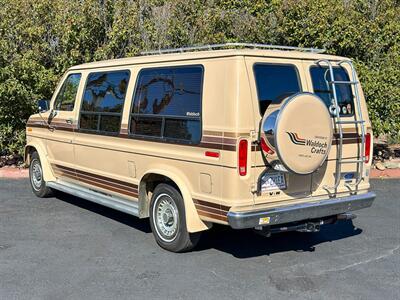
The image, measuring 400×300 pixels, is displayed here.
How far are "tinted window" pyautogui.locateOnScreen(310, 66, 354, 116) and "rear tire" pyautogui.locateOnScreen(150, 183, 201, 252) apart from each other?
1.89 m

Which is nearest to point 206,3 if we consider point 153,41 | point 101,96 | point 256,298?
point 153,41

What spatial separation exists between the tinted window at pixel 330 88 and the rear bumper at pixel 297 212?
0.98 meters

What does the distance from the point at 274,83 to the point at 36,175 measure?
4959 mm

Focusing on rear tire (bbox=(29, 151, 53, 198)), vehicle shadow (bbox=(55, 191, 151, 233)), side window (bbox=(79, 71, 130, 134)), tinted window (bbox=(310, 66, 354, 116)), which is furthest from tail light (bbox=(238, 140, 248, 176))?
rear tire (bbox=(29, 151, 53, 198))

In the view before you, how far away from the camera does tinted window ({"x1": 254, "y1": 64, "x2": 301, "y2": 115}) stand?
5082 mm

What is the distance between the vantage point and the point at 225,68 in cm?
504

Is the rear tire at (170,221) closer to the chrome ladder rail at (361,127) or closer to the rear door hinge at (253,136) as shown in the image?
the rear door hinge at (253,136)

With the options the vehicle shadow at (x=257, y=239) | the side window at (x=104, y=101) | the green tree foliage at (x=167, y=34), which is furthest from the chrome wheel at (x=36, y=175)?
the green tree foliage at (x=167, y=34)

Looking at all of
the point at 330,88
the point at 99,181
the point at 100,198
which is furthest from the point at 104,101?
the point at 330,88

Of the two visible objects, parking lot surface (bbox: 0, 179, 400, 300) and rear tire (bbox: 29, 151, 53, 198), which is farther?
rear tire (bbox: 29, 151, 53, 198)

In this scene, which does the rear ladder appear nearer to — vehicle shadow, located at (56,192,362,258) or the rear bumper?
the rear bumper

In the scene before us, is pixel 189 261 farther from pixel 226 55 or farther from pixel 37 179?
pixel 37 179

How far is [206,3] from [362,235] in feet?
23.8

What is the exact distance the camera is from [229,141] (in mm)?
4906
